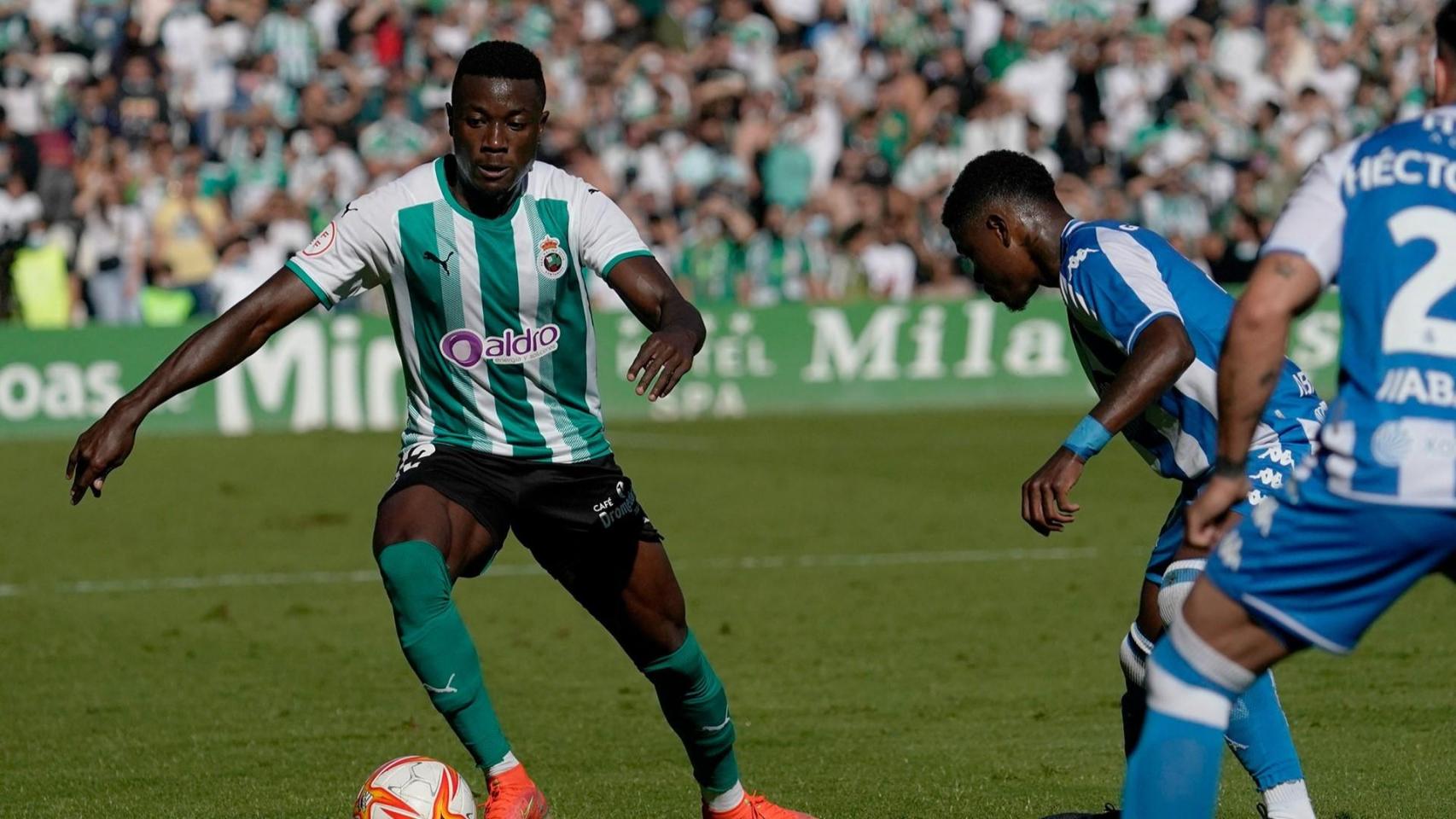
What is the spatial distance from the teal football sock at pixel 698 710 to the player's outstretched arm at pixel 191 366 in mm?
1517

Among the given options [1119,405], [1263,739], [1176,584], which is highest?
[1119,405]

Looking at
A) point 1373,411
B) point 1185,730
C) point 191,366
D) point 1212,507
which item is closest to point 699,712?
point 191,366

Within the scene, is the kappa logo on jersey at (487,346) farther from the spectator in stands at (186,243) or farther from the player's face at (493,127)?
the spectator in stands at (186,243)

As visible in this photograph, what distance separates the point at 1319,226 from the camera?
166 inches

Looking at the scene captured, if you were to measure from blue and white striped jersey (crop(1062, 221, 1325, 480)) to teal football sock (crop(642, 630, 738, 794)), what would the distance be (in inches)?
57.7

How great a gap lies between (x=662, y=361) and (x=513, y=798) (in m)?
1.38

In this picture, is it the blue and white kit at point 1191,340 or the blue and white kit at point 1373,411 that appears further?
the blue and white kit at point 1191,340

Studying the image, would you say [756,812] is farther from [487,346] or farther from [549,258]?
[549,258]

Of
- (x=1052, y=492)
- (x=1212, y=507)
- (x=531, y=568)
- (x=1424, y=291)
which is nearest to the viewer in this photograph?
(x=1424, y=291)

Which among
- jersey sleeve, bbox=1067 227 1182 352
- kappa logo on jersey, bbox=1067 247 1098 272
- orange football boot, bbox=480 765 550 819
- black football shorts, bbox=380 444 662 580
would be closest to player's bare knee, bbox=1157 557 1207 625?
jersey sleeve, bbox=1067 227 1182 352

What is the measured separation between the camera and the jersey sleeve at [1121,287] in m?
5.44

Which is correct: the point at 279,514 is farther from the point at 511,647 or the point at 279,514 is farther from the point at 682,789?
the point at 682,789

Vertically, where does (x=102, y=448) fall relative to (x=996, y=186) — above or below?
below

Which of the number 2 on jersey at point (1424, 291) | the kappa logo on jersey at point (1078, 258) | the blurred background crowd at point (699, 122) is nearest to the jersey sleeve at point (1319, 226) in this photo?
the number 2 on jersey at point (1424, 291)
